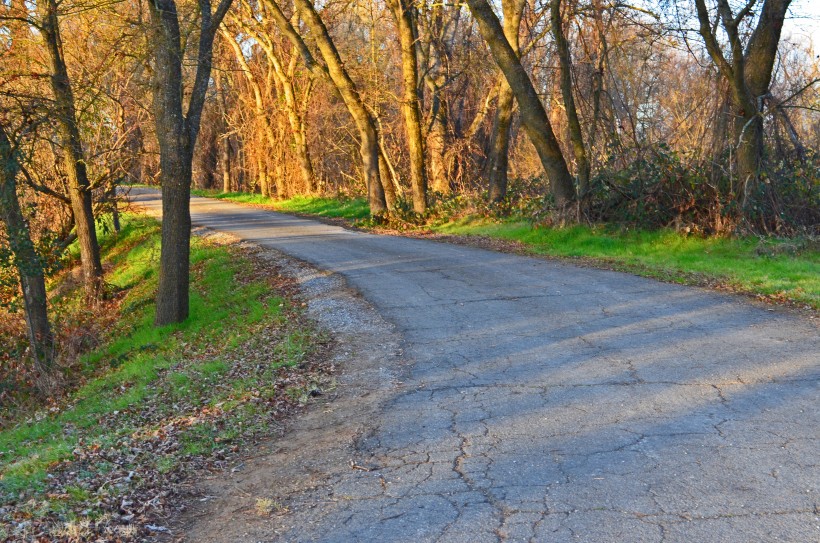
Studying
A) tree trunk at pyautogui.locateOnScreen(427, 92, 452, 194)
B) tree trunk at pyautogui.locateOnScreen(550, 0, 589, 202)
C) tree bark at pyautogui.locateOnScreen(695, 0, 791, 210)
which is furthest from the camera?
tree trunk at pyautogui.locateOnScreen(427, 92, 452, 194)

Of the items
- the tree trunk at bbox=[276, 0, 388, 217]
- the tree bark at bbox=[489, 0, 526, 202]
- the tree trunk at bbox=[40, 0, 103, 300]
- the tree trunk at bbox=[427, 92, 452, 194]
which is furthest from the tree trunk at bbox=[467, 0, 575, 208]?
the tree trunk at bbox=[40, 0, 103, 300]

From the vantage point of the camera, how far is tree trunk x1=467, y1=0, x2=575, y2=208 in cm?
1812

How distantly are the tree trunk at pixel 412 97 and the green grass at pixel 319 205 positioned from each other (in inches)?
116

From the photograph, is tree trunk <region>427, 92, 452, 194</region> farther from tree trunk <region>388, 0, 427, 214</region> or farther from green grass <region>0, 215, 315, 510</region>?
green grass <region>0, 215, 315, 510</region>

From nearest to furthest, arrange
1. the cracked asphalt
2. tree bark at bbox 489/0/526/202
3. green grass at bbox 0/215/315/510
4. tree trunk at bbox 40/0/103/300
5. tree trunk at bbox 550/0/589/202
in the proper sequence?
the cracked asphalt, green grass at bbox 0/215/315/510, tree trunk at bbox 40/0/103/300, tree trunk at bbox 550/0/589/202, tree bark at bbox 489/0/526/202

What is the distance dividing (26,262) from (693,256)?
38.9ft

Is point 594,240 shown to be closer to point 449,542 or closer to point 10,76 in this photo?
point 10,76

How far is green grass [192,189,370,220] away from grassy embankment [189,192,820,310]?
874 cm

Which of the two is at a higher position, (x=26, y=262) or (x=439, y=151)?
(x=439, y=151)

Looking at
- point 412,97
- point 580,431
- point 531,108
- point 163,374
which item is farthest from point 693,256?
point 412,97

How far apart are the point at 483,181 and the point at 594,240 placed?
10383 mm

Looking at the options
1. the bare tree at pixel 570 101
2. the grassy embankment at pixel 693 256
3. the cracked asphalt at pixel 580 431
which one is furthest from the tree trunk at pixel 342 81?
the cracked asphalt at pixel 580 431

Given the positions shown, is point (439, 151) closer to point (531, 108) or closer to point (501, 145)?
point (501, 145)

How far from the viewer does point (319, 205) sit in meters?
32.9
